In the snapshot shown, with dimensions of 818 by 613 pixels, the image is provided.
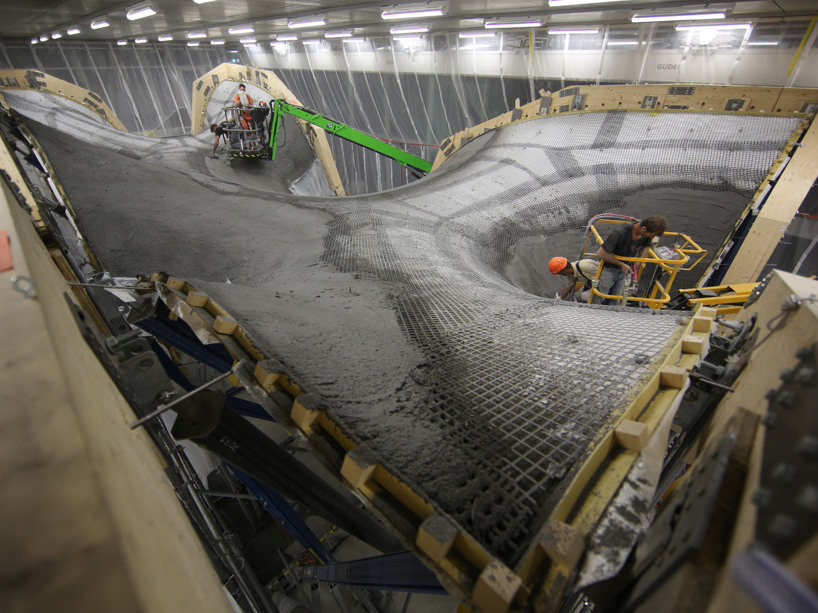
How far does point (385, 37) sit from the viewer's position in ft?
38.3

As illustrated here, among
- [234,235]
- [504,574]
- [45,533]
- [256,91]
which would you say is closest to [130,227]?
[234,235]

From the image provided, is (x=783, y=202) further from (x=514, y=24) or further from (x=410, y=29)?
(x=410, y=29)

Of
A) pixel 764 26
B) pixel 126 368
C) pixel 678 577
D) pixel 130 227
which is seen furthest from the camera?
pixel 764 26

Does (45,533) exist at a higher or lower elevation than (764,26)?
lower

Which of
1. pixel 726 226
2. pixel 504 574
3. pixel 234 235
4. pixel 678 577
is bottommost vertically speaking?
pixel 726 226

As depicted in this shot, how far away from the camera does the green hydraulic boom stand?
7.54m

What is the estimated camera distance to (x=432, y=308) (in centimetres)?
261

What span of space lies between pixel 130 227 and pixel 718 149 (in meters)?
7.61

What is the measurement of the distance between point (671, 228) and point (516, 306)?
4424 millimetres

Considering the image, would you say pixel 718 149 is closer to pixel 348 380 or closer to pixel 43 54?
pixel 348 380

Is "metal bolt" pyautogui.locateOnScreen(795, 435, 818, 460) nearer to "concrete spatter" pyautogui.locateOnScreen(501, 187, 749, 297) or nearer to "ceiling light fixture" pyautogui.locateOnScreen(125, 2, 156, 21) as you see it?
"concrete spatter" pyautogui.locateOnScreen(501, 187, 749, 297)

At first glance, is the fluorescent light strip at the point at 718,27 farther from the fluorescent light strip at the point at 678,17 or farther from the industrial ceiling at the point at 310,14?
the fluorescent light strip at the point at 678,17

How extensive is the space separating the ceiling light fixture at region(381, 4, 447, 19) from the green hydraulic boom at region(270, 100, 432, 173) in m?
2.91

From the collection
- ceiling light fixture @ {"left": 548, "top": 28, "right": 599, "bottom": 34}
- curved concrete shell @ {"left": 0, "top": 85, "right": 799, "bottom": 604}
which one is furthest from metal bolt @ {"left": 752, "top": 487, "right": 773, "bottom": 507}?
ceiling light fixture @ {"left": 548, "top": 28, "right": 599, "bottom": 34}
